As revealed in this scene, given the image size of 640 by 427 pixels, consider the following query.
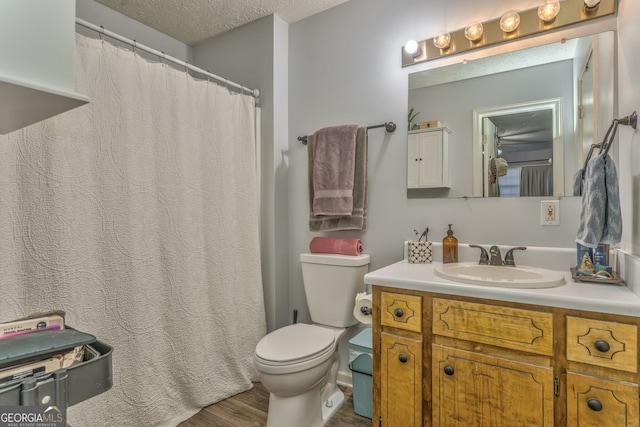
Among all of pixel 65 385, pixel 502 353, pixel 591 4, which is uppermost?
pixel 591 4

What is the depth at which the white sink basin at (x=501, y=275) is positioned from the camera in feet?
3.80

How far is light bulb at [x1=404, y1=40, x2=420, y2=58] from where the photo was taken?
1.80 m

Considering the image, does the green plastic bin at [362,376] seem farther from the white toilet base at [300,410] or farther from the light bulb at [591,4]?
the light bulb at [591,4]

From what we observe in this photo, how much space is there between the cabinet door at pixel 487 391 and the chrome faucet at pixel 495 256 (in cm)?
52

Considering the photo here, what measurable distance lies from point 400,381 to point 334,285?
0.68 m

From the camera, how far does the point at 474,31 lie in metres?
1.65

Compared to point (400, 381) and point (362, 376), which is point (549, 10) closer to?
point (400, 381)

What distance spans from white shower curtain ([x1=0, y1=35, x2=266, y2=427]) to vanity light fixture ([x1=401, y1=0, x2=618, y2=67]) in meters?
1.18

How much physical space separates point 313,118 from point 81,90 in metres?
1.28

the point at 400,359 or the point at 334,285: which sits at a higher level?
the point at 334,285

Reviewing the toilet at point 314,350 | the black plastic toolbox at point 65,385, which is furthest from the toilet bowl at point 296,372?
the black plastic toolbox at point 65,385

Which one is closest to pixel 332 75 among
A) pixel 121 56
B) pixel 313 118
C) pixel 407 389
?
pixel 313 118

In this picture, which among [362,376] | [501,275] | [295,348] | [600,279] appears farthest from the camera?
[362,376]

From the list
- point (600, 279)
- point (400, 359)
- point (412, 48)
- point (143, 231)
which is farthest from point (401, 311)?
point (412, 48)
